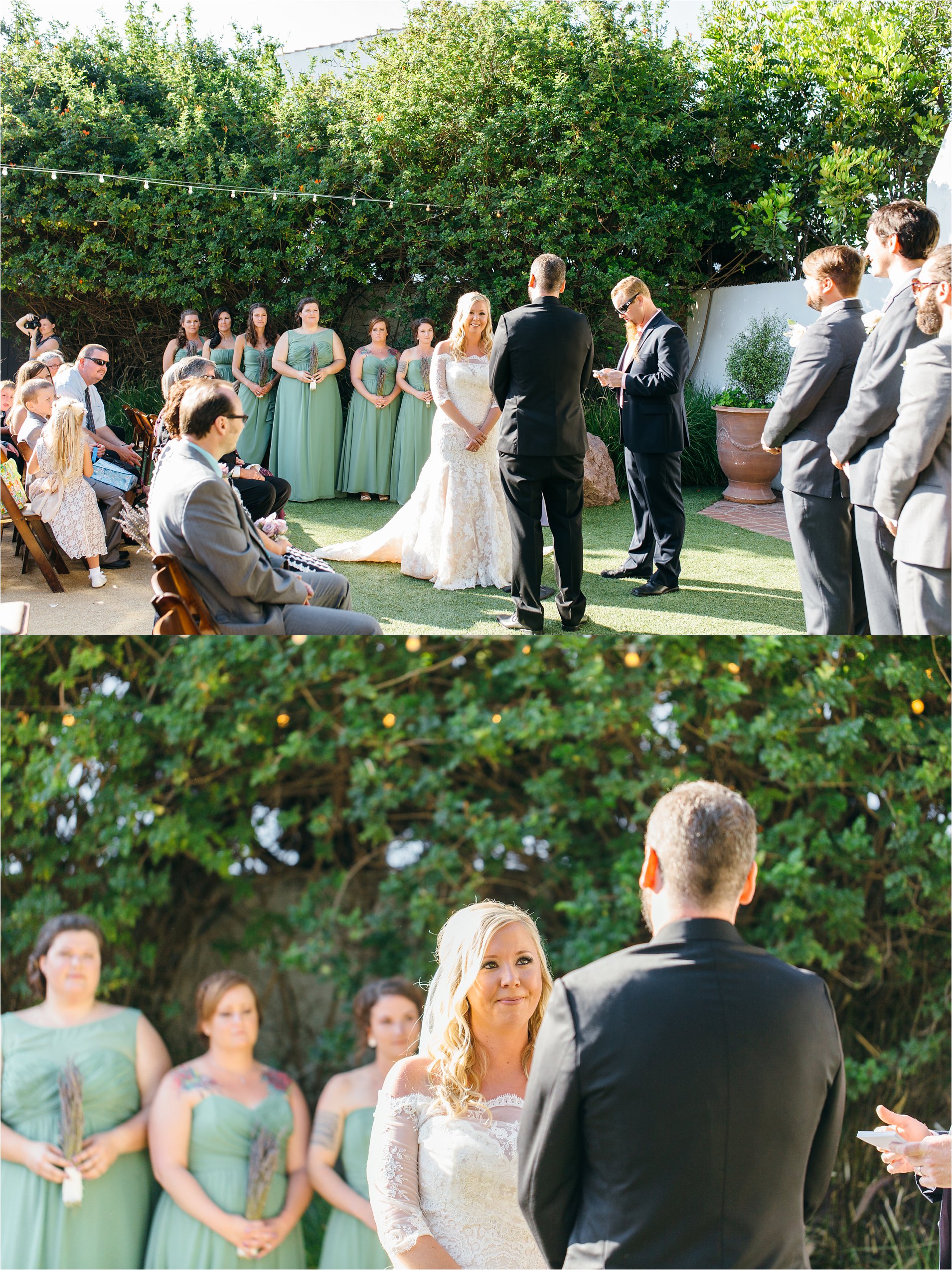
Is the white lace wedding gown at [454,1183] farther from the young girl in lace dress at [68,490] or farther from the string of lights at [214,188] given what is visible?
the string of lights at [214,188]

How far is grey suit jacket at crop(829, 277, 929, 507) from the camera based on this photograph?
2.97 m

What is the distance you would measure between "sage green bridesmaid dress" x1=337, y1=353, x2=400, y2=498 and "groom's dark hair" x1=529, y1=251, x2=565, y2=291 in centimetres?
343

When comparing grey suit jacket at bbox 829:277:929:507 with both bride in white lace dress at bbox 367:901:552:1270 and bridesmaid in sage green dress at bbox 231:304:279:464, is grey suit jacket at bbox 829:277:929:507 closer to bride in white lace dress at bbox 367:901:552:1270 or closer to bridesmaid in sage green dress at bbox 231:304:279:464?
bride in white lace dress at bbox 367:901:552:1270

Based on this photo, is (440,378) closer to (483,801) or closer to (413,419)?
(483,801)

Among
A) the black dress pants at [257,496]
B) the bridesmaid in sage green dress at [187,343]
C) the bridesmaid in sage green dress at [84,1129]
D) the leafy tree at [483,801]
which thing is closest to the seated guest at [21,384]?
the black dress pants at [257,496]

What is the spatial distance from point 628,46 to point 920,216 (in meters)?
4.41

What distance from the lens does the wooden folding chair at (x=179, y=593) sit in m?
2.71

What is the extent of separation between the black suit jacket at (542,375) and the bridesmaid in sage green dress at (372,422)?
322 cm

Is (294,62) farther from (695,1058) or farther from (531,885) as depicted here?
(695,1058)

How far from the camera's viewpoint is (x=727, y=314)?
337 inches

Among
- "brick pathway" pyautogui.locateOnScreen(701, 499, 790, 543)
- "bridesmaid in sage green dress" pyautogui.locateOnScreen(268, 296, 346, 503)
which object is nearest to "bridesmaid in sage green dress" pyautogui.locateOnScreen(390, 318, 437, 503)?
"bridesmaid in sage green dress" pyautogui.locateOnScreen(268, 296, 346, 503)

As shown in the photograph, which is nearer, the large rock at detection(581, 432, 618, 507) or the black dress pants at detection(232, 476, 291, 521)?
the black dress pants at detection(232, 476, 291, 521)

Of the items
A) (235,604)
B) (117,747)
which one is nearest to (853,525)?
(235,604)

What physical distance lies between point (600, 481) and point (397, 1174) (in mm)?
5823
